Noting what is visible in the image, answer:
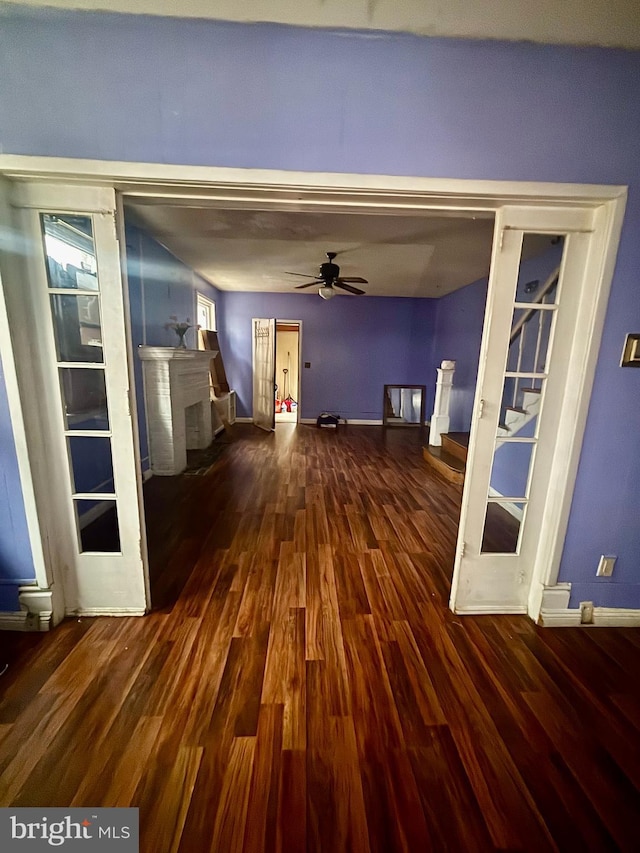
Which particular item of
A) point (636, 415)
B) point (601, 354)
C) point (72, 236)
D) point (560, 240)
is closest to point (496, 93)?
point (560, 240)

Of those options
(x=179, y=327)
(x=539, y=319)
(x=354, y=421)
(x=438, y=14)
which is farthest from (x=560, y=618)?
(x=354, y=421)

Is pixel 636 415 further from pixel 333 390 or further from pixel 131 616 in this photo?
pixel 333 390

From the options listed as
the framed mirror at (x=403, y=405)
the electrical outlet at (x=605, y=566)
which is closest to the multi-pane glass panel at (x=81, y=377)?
the electrical outlet at (x=605, y=566)

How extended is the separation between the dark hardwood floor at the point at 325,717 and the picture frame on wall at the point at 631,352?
1393mm

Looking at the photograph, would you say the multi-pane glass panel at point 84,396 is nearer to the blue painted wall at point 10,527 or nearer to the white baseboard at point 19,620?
the blue painted wall at point 10,527

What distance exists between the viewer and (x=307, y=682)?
56.7 inches

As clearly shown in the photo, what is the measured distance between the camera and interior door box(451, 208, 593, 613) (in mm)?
1505

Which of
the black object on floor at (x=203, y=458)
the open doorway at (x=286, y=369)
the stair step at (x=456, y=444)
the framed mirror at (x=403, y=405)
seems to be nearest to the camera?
the black object on floor at (x=203, y=458)

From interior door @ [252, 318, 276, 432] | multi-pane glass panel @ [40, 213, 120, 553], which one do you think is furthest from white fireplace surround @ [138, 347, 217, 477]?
interior door @ [252, 318, 276, 432]

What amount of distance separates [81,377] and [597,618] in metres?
3.32

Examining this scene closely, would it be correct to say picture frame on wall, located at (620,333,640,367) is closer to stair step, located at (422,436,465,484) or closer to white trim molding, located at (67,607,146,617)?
stair step, located at (422,436,465,484)

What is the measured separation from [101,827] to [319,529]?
1.88 meters

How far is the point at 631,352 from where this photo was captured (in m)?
1.54

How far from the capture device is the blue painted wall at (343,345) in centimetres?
667
